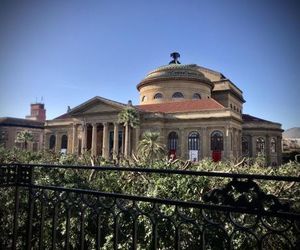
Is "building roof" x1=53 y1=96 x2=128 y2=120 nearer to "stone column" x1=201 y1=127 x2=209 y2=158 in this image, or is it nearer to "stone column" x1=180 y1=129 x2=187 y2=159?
"stone column" x1=180 y1=129 x2=187 y2=159

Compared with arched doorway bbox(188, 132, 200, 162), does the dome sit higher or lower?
higher

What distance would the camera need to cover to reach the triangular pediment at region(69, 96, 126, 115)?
45.4m

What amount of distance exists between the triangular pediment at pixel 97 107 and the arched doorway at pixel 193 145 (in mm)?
11082

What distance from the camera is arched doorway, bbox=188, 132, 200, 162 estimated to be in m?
41.6

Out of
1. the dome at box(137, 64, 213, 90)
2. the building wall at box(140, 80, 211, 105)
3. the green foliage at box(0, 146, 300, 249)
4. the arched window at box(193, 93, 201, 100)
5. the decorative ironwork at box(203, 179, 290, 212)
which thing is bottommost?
the green foliage at box(0, 146, 300, 249)

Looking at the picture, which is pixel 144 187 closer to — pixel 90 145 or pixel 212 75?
pixel 90 145

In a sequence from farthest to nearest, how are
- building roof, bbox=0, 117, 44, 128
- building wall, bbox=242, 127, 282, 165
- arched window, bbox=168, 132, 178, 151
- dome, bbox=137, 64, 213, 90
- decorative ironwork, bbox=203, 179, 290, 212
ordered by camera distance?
building roof, bbox=0, 117, 44, 128 < dome, bbox=137, 64, 213, 90 < building wall, bbox=242, 127, 282, 165 < arched window, bbox=168, 132, 178, 151 < decorative ironwork, bbox=203, 179, 290, 212

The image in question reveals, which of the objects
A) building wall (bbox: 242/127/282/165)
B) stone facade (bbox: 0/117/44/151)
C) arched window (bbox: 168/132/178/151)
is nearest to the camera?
arched window (bbox: 168/132/178/151)

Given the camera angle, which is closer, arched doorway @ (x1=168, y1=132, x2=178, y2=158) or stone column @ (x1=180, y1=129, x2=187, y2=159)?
stone column @ (x1=180, y1=129, x2=187, y2=159)

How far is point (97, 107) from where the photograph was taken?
156 ft

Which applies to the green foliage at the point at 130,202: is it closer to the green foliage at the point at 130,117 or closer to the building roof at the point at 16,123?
the green foliage at the point at 130,117

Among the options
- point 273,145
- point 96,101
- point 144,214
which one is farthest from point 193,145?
point 144,214

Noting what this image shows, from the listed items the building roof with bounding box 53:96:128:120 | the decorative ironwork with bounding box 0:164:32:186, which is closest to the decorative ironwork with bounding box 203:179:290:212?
the decorative ironwork with bounding box 0:164:32:186

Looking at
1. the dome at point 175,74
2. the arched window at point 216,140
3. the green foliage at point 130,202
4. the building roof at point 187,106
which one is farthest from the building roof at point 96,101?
the green foliage at point 130,202
